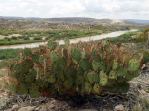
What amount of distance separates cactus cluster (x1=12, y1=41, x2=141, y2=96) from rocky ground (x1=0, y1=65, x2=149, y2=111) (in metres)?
0.27

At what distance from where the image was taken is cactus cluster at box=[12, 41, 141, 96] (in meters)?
7.02

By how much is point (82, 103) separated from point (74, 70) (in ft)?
2.06

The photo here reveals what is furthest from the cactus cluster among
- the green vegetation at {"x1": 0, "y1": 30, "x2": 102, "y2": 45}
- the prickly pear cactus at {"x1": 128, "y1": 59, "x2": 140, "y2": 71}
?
the green vegetation at {"x1": 0, "y1": 30, "x2": 102, "y2": 45}

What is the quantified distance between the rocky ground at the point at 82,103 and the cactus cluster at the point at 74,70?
0.89 feet

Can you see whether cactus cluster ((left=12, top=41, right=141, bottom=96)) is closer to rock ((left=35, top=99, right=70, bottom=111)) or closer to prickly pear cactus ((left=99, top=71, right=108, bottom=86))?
prickly pear cactus ((left=99, top=71, right=108, bottom=86))

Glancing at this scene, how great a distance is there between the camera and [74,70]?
7.23m

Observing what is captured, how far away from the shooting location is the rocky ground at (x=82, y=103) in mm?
7215

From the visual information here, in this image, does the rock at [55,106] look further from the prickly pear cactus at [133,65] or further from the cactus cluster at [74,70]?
the prickly pear cactus at [133,65]

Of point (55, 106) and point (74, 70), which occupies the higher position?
point (74, 70)

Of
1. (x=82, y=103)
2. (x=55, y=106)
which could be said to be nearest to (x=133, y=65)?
(x=82, y=103)

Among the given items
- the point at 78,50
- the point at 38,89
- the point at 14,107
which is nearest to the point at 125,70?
the point at 78,50

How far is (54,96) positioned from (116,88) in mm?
1038

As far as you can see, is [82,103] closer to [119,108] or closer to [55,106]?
[55,106]

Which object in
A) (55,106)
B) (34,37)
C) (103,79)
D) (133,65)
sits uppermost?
(133,65)
